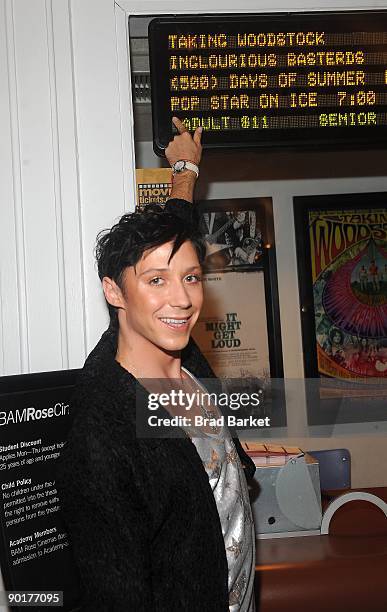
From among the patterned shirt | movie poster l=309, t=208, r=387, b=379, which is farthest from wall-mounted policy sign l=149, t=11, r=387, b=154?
movie poster l=309, t=208, r=387, b=379

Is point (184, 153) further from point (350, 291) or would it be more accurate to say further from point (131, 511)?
point (350, 291)

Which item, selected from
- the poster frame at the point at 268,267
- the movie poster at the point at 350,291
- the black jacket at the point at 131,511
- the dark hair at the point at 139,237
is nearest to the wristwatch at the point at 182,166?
the dark hair at the point at 139,237

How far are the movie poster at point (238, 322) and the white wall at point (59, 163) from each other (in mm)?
610

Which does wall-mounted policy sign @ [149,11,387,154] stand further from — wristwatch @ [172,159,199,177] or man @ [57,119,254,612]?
man @ [57,119,254,612]

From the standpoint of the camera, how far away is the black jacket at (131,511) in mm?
975

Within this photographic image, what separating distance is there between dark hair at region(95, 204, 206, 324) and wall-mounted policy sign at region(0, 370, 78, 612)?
10.2 inches

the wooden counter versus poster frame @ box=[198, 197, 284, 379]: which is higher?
poster frame @ box=[198, 197, 284, 379]

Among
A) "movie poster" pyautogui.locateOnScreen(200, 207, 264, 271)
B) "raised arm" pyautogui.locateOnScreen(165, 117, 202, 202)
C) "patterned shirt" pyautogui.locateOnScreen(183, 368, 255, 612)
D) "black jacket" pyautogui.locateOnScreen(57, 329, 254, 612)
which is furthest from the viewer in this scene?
"movie poster" pyautogui.locateOnScreen(200, 207, 264, 271)

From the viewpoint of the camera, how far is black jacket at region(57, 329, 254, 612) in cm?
98

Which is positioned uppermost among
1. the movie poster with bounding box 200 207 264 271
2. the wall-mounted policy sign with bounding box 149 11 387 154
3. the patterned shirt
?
the wall-mounted policy sign with bounding box 149 11 387 154

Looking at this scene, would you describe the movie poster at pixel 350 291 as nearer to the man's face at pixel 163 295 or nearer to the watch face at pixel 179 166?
the watch face at pixel 179 166

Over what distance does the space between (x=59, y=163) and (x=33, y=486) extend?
0.66 m

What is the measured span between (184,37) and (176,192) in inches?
14.3

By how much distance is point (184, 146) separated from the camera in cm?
143
